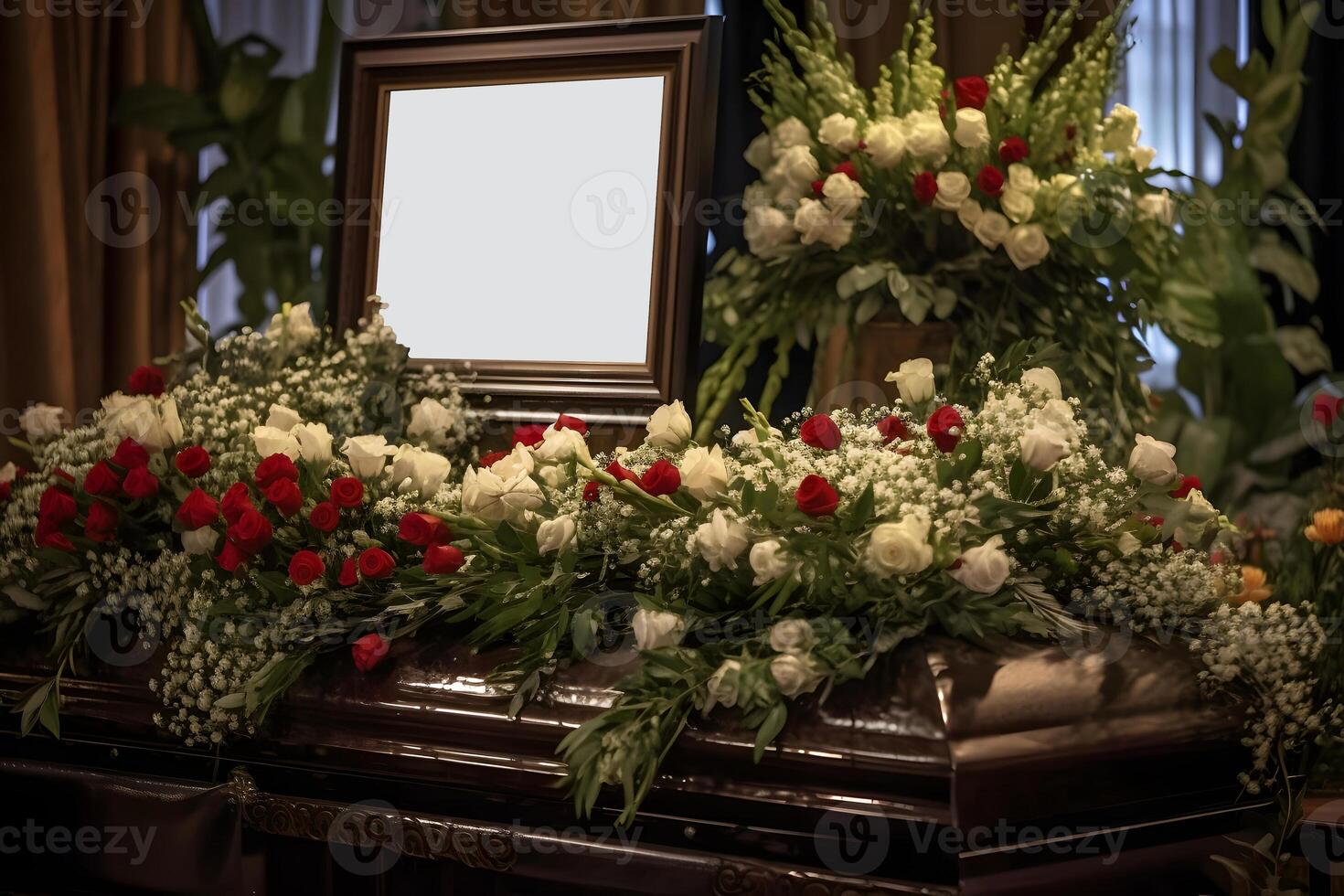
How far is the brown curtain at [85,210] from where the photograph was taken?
2248mm

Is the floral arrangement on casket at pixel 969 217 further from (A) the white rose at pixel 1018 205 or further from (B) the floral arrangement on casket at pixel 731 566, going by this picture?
(B) the floral arrangement on casket at pixel 731 566

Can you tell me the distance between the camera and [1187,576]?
1.12 meters

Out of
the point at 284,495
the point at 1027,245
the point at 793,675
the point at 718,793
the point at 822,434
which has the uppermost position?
the point at 1027,245

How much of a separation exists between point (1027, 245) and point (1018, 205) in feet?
0.18

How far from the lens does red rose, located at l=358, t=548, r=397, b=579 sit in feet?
3.84

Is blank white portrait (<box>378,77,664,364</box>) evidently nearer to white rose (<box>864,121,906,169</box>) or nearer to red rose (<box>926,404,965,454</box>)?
white rose (<box>864,121,906,169</box>)

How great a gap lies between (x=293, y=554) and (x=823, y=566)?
611 mm

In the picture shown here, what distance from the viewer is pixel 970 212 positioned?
4.95 ft

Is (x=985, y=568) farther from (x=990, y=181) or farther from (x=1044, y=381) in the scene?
(x=990, y=181)

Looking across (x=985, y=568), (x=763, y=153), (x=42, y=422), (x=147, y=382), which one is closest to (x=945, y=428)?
(x=985, y=568)

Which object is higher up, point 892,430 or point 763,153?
point 763,153

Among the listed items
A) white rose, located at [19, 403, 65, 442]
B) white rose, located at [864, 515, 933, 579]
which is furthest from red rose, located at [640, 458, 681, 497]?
white rose, located at [19, 403, 65, 442]

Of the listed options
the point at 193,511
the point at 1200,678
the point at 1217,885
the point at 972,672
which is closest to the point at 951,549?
the point at 972,672

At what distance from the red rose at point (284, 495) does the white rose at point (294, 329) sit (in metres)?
0.47
